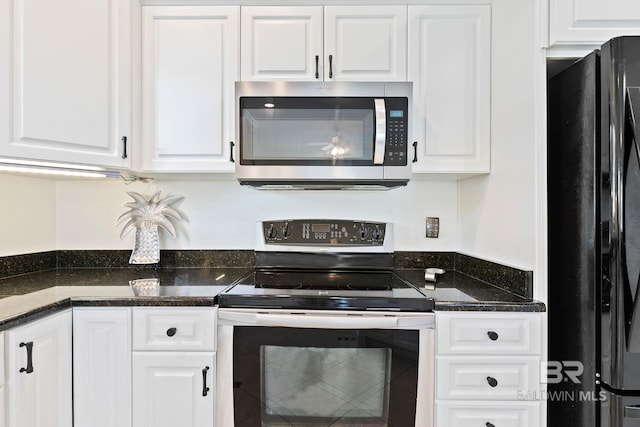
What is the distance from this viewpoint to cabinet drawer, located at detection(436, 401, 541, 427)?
4.12ft

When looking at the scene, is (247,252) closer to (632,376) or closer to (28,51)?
(28,51)

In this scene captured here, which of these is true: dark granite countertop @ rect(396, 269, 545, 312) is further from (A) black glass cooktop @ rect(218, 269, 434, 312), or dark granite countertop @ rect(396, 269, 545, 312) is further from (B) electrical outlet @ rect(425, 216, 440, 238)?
(B) electrical outlet @ rect(425, 216, 440, 238)

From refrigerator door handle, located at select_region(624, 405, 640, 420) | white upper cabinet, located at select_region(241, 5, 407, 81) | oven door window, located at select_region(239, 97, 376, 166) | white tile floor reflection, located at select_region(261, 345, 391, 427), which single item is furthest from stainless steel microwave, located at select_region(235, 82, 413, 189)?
refrigerator door handle, located at select_region(624, 405, 640, 420)

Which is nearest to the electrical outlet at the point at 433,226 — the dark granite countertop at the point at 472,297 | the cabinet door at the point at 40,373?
the dark granite countertop at the point at 472,297

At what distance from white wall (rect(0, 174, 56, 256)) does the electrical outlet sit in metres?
2.05

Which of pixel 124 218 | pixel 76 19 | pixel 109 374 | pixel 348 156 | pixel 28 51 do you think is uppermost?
pixel 76 19

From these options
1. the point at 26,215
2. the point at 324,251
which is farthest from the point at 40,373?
the point at 324,251

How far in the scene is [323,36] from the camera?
5.16 ft

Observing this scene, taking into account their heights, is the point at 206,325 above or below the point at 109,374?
above

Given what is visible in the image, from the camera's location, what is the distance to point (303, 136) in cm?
149

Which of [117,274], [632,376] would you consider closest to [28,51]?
[117,274]

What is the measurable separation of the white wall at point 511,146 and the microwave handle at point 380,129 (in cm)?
50

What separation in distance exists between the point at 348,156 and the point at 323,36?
57 cm

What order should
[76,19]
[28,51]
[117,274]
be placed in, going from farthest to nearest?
[117,274], [76,19], [28,51]
